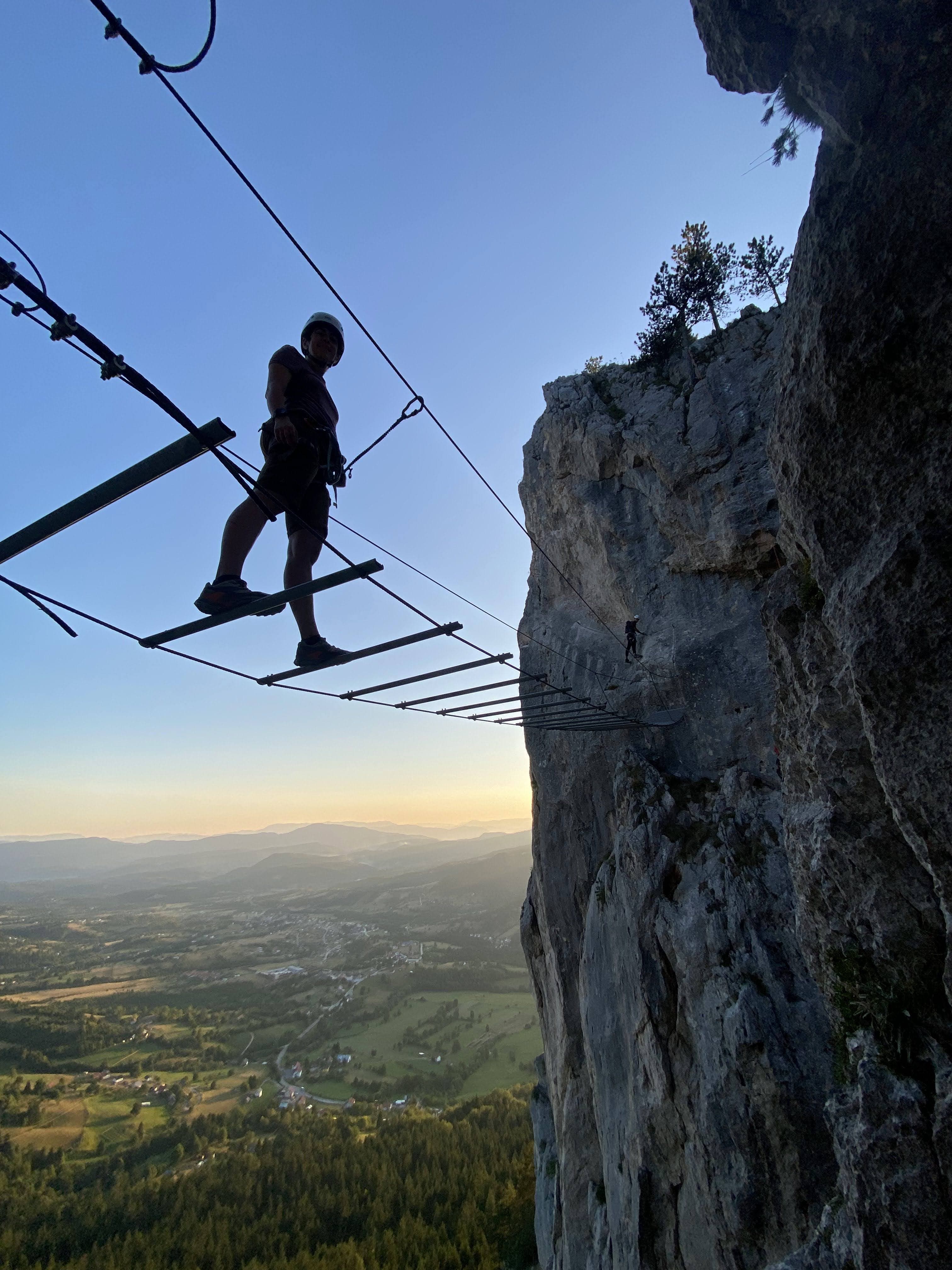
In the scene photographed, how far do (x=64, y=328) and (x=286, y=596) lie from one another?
2.24 meters

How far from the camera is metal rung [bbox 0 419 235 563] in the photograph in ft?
12.6

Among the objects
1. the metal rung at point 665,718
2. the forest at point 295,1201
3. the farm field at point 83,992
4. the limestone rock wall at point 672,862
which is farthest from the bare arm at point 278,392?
the farm field at point 83,992

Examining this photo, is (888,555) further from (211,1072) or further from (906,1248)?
(211,1072)

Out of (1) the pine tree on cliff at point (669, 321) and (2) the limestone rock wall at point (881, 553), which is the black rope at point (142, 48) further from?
(1) the pine tree on cliff at point (669, 321)

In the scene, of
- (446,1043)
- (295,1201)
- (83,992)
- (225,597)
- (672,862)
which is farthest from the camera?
(83,992)

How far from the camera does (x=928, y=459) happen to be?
17.0 feet

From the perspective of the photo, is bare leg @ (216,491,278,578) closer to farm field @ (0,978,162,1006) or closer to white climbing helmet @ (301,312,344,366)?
white climbing helmet @ (301,312,344,366)

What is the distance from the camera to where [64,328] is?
3.18 metres

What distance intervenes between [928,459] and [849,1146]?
6.84 metres

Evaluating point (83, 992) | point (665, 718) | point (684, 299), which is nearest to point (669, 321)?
point (684, 299)

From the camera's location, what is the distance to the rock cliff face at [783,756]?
517 cm

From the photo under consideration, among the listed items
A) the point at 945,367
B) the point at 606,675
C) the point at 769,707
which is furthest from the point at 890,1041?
the point at 606,675

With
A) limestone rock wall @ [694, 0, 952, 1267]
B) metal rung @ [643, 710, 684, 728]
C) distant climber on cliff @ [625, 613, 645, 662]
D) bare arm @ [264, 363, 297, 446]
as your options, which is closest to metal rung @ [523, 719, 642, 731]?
metal rung @ [643, 710, 684, 728]

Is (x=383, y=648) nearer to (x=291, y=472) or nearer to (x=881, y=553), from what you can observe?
(x=291, y=472)
